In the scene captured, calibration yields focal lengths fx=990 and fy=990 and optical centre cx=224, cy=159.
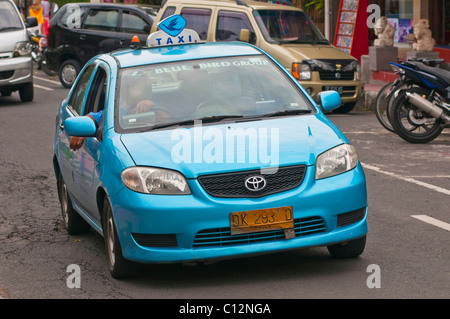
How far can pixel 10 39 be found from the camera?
1936cm

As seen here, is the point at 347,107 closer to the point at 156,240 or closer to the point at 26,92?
the point at 26,92

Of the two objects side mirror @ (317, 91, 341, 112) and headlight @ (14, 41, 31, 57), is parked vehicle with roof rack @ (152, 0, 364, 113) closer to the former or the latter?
headlight @ (14, 41, 31, 57)

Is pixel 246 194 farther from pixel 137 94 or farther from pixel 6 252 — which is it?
pixel 6 252

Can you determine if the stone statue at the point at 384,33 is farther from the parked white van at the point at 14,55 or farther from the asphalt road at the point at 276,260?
the asphalt road at the point at 276,260

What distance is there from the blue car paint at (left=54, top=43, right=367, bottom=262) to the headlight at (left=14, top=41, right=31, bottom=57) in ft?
42.7

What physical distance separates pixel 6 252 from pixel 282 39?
32.9 ft

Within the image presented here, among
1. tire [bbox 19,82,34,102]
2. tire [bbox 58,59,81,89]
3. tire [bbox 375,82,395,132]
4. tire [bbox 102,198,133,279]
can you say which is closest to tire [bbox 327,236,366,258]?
tire [bbox 102,198,133,279]

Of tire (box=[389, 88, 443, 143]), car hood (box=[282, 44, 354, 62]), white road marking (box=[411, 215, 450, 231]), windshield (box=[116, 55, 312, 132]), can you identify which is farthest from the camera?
car hood (box=[282, 44, 354, 62])

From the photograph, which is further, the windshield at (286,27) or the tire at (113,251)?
the windshield at (286,27)

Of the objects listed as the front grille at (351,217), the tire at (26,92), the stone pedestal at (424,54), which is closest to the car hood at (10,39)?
the tire at (26,92)

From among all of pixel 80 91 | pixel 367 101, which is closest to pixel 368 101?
pixel 367 101

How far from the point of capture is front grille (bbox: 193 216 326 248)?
246 inches

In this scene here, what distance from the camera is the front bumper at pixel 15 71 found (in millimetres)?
19188
